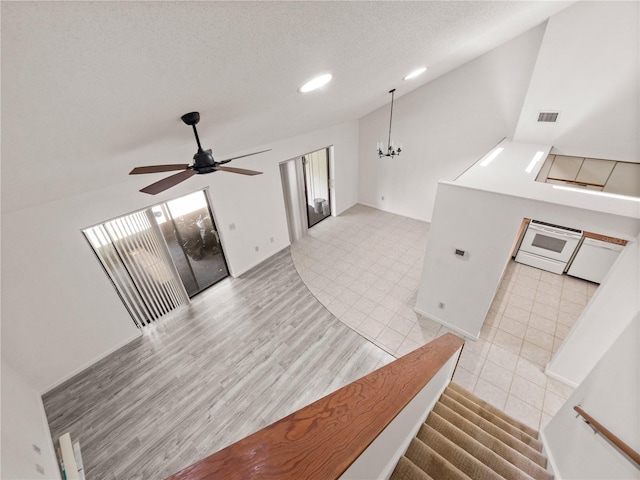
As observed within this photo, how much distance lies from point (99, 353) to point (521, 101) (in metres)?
8.32

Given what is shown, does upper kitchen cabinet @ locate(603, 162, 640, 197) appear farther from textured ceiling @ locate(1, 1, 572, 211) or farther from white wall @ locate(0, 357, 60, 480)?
white wall @ locate(0, 357, 60, 480)

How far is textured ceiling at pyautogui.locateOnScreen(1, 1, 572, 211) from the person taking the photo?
1062mm

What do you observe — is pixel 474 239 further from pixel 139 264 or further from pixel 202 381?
pixel 139 264

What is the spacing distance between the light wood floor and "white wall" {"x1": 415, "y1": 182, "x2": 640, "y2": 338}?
127 cm

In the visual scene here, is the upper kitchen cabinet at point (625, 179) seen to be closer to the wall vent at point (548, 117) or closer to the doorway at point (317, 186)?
the wall vent at point (548, 117)

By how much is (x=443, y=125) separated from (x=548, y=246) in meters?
3.23

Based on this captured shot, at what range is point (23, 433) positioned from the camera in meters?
2.52

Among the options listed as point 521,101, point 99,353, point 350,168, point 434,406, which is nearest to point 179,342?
point 99,353

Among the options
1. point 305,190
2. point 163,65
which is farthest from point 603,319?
point 305,190

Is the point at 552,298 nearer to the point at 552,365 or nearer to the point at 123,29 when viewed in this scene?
the point at 552,365

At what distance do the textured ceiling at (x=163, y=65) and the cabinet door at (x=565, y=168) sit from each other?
2.64 metres

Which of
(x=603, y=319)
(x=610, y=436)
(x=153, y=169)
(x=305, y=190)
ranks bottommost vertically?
(x=603, y=319)

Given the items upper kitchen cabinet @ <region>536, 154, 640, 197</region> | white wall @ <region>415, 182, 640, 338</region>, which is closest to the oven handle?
upper kitchen cabinet @ <region>536, 154, 640, 197</region>

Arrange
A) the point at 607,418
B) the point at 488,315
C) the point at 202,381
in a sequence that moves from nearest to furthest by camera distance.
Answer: the point at 607,418
the point at 202,381
the point at 488,315
